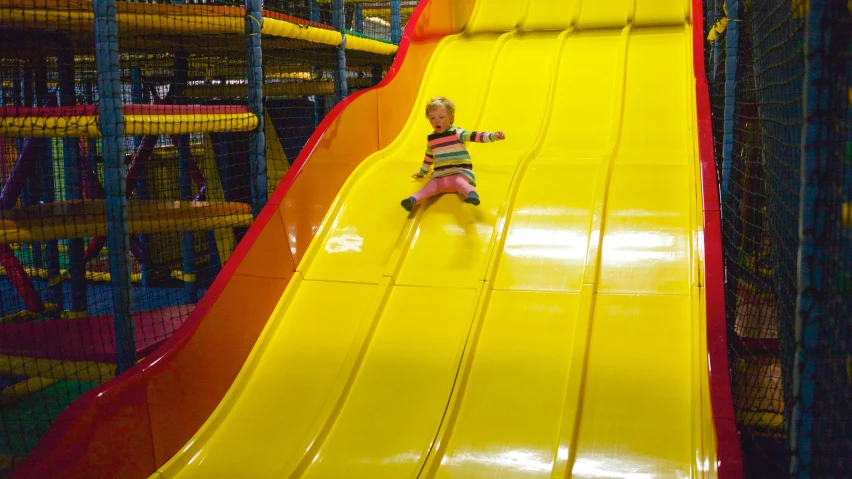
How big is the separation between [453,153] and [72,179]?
3391 millimetres

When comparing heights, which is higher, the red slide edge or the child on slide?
the child on slide

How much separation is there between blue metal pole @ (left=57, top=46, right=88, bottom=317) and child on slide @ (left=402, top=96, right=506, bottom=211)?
2320mm

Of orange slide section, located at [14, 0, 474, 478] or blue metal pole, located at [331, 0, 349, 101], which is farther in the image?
blue metal pole, located at [331, 0, 349, 101]

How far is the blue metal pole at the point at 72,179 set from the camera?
484 cm

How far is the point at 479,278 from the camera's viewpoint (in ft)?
11.6

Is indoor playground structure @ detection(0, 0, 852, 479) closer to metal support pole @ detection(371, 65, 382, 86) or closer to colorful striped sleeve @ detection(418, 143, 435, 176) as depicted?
colorful striped sleeve @ detection(418, 143, 435, 176)

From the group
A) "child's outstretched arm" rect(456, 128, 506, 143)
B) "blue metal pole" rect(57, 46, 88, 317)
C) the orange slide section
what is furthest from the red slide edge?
"blue metal pole" rect(57, 46, 88, 317)

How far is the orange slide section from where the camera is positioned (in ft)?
8.46

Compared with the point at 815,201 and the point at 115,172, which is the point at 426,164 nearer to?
the point at 115,172

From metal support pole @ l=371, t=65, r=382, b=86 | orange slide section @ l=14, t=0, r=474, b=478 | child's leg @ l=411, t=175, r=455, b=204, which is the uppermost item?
metal support pole @ l=371, t=65, r=382, b=86

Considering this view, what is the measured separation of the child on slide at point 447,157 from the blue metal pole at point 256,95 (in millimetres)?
828

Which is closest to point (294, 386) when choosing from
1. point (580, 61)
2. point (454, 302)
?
point (454, 302)

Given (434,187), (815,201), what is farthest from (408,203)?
(815,201)

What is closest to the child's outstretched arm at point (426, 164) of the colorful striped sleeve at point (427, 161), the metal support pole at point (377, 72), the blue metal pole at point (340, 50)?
the colorful striped sleeve at point (427, 161)
